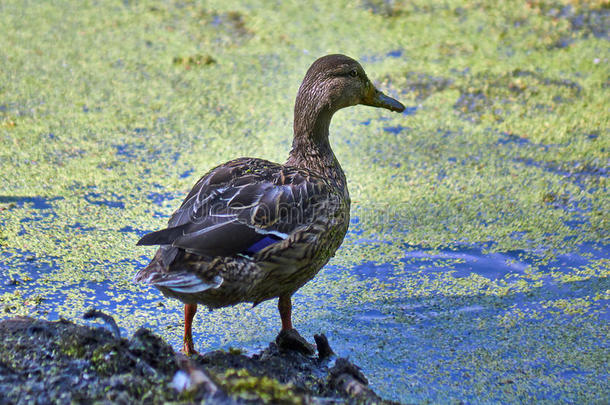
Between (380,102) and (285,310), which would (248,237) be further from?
(380,102)

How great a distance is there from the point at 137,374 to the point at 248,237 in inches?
30.8

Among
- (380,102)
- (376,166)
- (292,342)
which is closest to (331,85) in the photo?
(380,102)

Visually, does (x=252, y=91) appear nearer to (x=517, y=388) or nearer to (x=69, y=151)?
(x=69, y=151)

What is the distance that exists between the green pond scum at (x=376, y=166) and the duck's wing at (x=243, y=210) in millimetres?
579

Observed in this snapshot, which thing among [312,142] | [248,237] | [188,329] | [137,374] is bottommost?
[188,329]

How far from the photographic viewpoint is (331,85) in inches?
153

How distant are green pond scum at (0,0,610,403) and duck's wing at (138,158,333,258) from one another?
58cm

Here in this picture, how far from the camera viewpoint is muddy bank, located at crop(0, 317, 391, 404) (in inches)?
86.2

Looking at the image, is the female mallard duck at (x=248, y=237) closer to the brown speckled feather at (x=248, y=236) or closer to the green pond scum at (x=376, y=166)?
the brown speckled feather at (x=248, y=236)

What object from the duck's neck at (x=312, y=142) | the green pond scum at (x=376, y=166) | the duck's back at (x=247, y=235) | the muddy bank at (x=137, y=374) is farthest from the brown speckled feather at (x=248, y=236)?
the green pond scum at (x=376, y=166)

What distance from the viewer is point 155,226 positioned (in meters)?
4.17

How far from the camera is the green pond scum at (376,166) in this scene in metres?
3.38

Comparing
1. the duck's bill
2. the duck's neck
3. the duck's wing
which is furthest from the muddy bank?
the duck's bill

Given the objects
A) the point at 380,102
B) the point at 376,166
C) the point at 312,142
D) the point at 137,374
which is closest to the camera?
the point at 137,374
